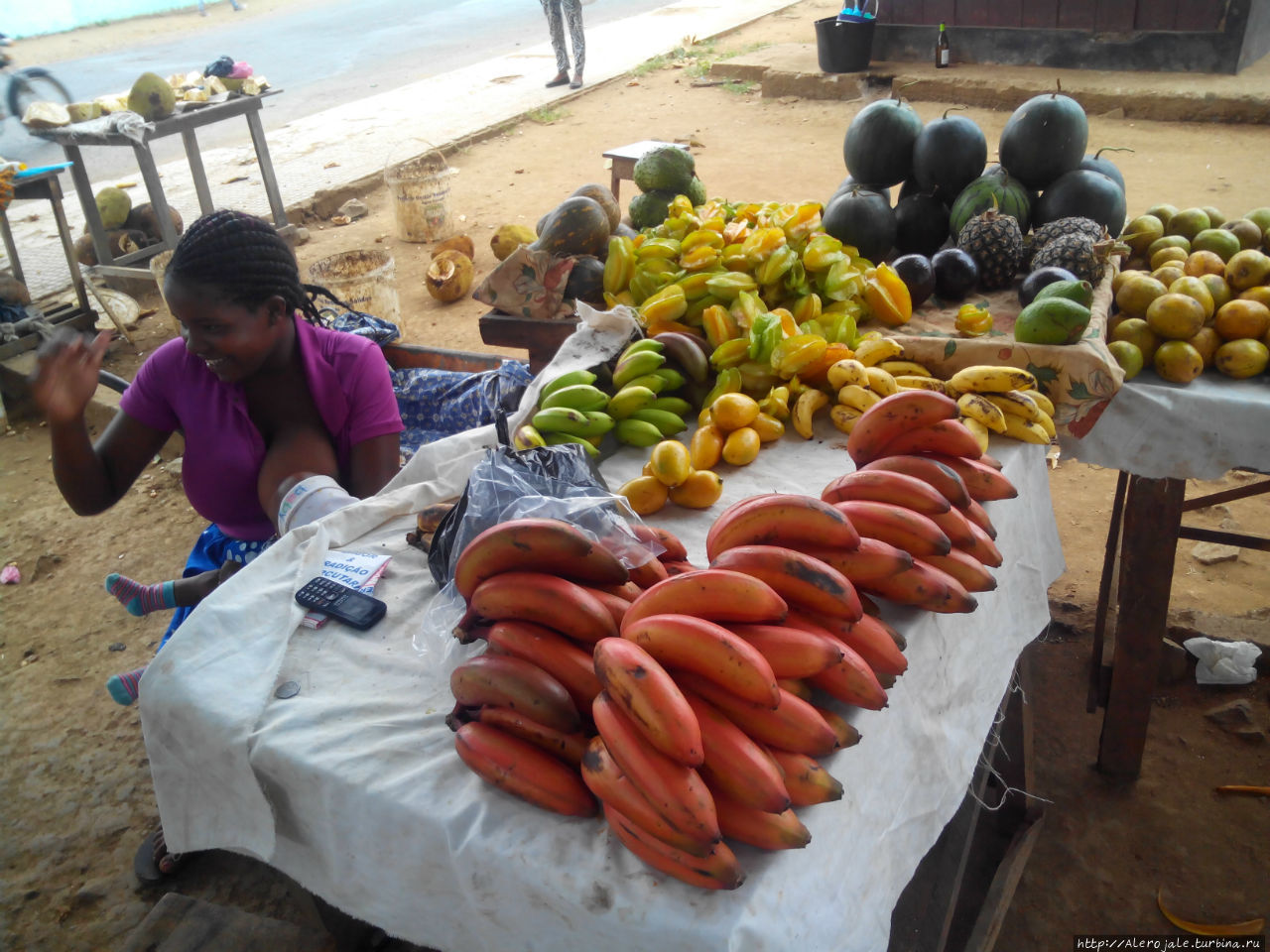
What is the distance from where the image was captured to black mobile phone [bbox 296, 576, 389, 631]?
1.80 metres

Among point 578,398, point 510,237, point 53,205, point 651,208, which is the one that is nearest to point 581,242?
point 651,208

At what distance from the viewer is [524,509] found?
1.75m

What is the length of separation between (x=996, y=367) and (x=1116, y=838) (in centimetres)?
184

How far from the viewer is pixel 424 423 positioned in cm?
412

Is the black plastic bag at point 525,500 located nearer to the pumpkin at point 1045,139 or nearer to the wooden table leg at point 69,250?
the pumpkin at point 1045,139

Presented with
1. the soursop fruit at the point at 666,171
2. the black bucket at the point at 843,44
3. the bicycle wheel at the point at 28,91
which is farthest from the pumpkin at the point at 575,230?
the bicycle wheel at the point at 28,91

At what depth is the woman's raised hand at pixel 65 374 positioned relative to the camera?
2.24 m

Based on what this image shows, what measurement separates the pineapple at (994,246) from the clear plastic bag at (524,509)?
1.87 metres

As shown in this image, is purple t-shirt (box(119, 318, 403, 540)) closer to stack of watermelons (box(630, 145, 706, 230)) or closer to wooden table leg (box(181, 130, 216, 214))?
stack of watermelons (box(630, 145, 706, 230))

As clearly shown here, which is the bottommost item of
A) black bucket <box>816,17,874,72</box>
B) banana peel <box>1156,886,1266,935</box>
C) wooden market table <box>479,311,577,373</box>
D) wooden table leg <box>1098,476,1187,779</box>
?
banana peel <box>1156,886,1266,935</box>

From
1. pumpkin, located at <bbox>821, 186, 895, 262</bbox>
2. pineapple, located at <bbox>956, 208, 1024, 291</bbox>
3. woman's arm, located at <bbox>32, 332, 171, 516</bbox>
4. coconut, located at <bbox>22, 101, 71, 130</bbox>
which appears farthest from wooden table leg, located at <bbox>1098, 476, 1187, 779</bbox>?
coconut, located at <bbox>22, 101, 71, 130</bbox>

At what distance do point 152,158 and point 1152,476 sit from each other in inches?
291

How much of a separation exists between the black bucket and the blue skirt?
10.1 m

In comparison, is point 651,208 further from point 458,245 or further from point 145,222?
point 145,222
